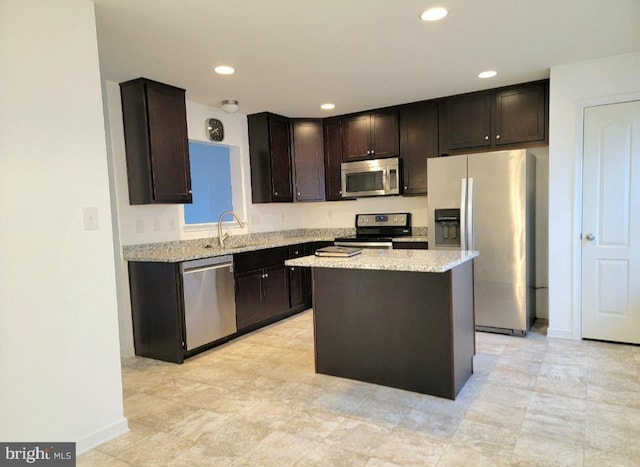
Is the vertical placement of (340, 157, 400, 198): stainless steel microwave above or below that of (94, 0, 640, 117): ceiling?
below

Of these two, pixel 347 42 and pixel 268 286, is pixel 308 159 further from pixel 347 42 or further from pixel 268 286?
pixel 347 42

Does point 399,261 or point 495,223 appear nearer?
point 399,261

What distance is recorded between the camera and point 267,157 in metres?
4.69

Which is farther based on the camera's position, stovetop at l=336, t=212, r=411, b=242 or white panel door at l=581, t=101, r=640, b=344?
stovetop at l=336, t=212, r=411, b=242

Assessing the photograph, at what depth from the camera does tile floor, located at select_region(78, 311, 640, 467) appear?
1.95 metres

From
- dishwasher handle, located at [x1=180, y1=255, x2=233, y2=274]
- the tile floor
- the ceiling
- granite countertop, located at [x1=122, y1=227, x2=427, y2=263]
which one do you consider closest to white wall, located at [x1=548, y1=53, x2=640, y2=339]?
the ceiling

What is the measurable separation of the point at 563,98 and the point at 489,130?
2.29ft

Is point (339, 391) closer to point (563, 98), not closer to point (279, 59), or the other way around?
point (279, 59)

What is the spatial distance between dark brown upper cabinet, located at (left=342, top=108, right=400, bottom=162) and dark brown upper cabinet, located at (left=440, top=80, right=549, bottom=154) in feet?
1.86

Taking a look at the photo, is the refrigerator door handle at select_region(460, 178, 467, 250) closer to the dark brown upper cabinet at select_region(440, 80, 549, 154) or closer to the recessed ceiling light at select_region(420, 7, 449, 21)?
the dark brown upper cabinet at select_region(440, 80, 549, 154)

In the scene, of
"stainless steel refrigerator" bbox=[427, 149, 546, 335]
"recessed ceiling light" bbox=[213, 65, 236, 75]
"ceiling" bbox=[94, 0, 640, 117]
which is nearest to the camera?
"ceiling" bbox=[94, 0, 640, 117]

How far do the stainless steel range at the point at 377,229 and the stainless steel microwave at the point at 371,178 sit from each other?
15.7 inches

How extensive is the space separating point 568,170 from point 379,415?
267cm

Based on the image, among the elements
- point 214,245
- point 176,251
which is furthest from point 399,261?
point 214,245
